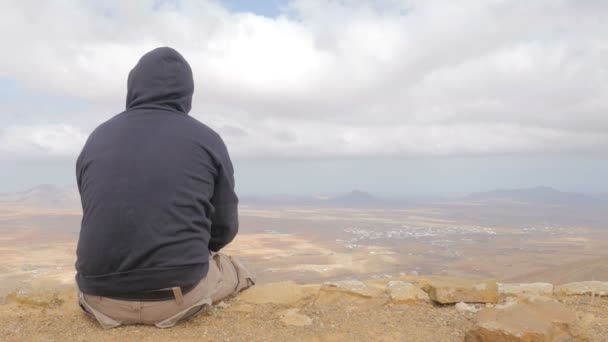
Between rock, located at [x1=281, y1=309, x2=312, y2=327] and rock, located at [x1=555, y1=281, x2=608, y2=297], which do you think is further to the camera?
rock, located at [x1=555, y1=281, x2=608, y2=297]

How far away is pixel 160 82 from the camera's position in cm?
366

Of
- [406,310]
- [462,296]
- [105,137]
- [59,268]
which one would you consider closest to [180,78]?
[105,137]

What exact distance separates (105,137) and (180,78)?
33.4 inches

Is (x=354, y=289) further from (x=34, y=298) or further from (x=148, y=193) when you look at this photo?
(x=34, y=298)

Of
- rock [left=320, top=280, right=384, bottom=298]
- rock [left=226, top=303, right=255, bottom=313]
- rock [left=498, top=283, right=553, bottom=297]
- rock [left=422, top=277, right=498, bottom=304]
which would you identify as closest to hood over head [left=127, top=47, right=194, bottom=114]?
rock [left=226, top=303, right=255, bottom=313]

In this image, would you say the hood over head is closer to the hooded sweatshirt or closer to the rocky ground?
the hooded sweatshirt

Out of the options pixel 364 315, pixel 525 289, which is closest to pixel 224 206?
pixel 364 315

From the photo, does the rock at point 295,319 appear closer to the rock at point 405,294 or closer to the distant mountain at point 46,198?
the rock at point 405,294

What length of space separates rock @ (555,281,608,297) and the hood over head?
17.9 ft

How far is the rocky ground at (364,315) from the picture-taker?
11.9 ft

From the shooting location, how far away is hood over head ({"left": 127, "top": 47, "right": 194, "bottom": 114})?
3.64 metres

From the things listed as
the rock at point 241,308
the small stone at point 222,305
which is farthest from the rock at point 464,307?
the small stone at point 222,305

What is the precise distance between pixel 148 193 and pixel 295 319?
2118mm

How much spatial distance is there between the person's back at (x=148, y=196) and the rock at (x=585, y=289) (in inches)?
A: 192
